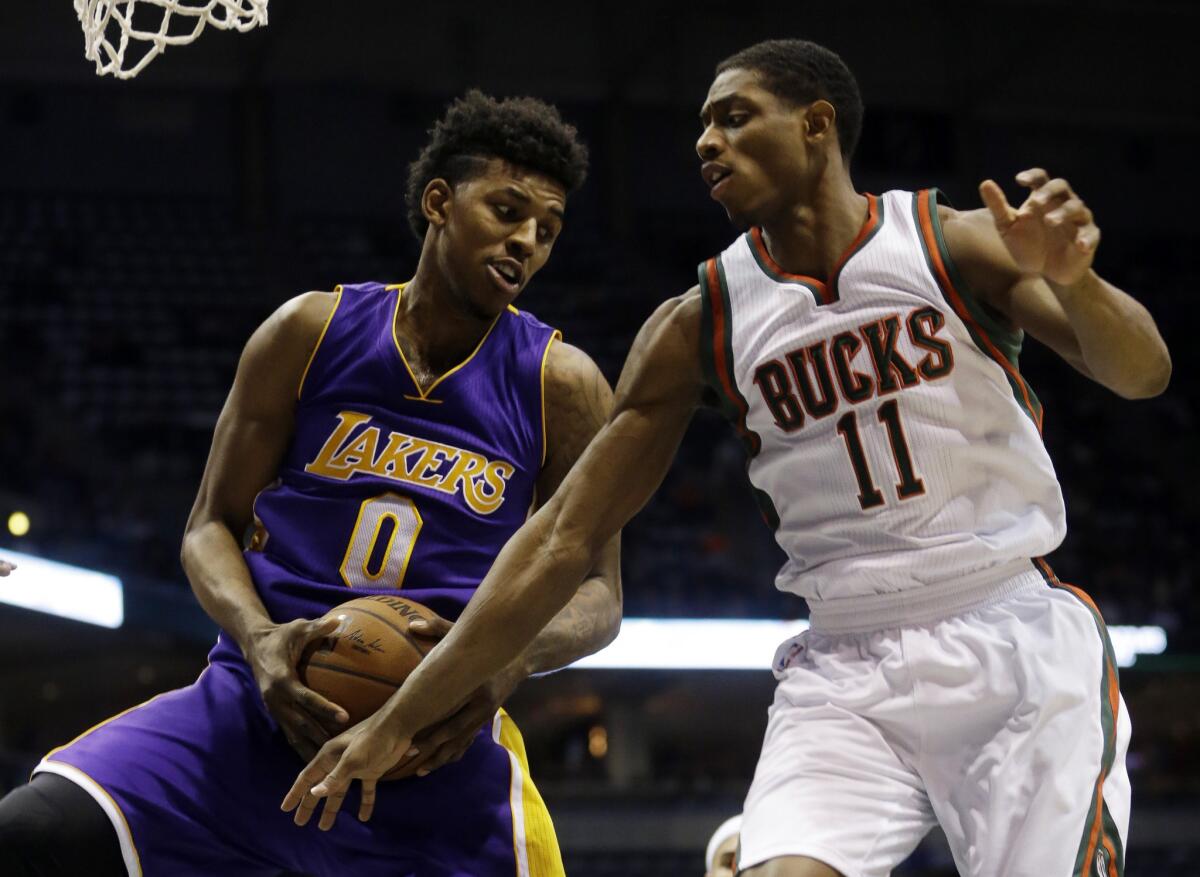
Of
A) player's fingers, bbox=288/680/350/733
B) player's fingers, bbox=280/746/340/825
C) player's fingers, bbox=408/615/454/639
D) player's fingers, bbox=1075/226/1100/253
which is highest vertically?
player's fingers, bbox=1075/226/1100/253

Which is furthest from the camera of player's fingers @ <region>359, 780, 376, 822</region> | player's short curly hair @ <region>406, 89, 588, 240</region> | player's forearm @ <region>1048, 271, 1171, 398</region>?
player's short curly hair @ <region>406, 89, 588, 240</region>

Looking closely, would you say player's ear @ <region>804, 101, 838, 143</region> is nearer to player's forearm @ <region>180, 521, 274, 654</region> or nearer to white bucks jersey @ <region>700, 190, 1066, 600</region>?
white bucks jersey @ <region>700, 190, 1066, 600</region>

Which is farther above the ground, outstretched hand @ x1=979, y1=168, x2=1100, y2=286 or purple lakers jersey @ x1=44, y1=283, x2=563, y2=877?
outstretched hand @ x1=979, y1=168, x2=1100, y2=286

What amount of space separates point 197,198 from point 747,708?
29.4 ft

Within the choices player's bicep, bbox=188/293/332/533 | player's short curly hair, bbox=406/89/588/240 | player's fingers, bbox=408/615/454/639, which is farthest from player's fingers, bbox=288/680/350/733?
player's short curly hair, bbox=406/89/588/240

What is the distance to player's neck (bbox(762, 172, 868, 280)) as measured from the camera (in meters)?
3.30

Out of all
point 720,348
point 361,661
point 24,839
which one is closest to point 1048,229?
point 720,348

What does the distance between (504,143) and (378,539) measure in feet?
3.37

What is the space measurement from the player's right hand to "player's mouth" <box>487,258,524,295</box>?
93 cm

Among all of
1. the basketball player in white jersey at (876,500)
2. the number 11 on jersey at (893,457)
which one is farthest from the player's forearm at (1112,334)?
the number 11 on jersey at (893,457)

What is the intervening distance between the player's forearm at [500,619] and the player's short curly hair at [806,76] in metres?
0.99

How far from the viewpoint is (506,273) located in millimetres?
3807

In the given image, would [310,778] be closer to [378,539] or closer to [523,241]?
[378,539]

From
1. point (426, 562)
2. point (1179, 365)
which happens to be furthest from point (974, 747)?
point (1179, 365)
